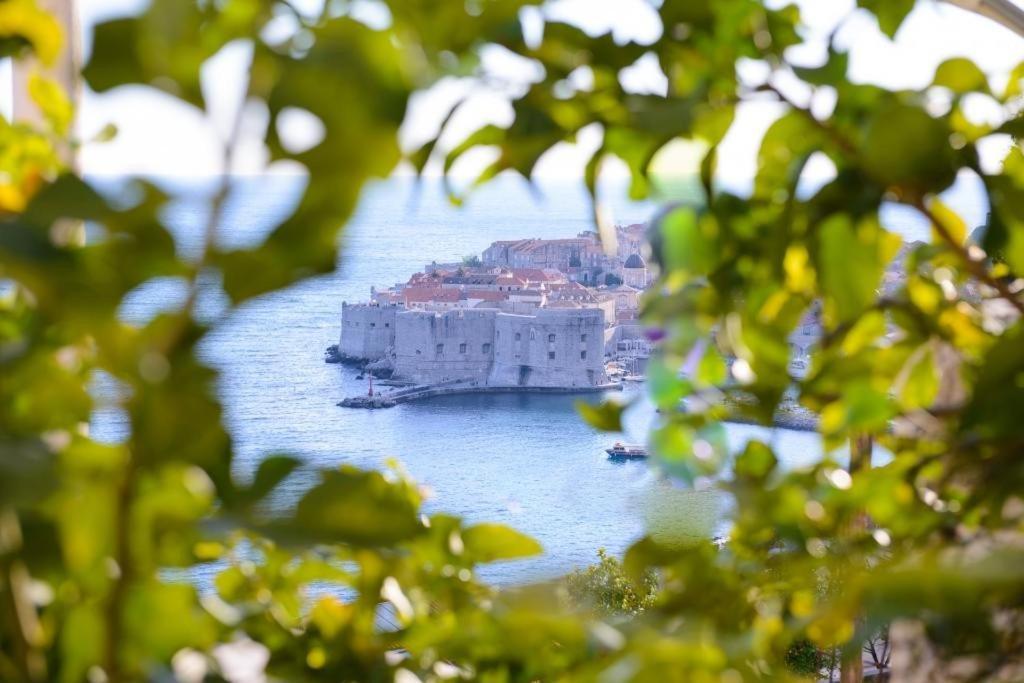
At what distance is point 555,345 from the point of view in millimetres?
7785

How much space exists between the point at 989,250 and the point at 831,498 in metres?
0.10

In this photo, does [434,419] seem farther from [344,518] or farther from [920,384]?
[344,518]

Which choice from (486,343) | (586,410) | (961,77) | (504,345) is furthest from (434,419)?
(961,77)

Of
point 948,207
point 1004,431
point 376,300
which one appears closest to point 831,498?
point 1004,431

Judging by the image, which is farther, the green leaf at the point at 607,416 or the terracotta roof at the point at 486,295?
the terracotta roof at the point at 486,295

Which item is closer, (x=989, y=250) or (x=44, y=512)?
(x=44, y=512)

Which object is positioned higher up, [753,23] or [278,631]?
[753,23]

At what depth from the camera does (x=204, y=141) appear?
0.51 feet

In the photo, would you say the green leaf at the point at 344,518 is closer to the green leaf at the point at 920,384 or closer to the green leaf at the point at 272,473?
the green leaf at the point at 272,473

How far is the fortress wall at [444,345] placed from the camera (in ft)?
25.1

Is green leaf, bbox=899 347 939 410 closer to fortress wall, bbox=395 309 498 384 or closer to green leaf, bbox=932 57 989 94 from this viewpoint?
green leaf, bbox=932 57 989 94

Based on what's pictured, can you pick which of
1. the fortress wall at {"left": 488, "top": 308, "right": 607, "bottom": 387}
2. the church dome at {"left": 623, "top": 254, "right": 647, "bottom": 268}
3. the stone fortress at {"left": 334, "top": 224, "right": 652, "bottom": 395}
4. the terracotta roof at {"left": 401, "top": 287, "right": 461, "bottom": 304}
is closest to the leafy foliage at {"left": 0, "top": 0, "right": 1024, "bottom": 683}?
the church dome at {"left": 623, "top": 254, "right": 647, "bottom": 268}

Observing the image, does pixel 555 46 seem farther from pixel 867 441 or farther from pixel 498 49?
pixel 867 441

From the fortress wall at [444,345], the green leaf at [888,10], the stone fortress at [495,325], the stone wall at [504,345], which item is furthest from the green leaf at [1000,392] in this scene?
the fortress wall at [444,345]
